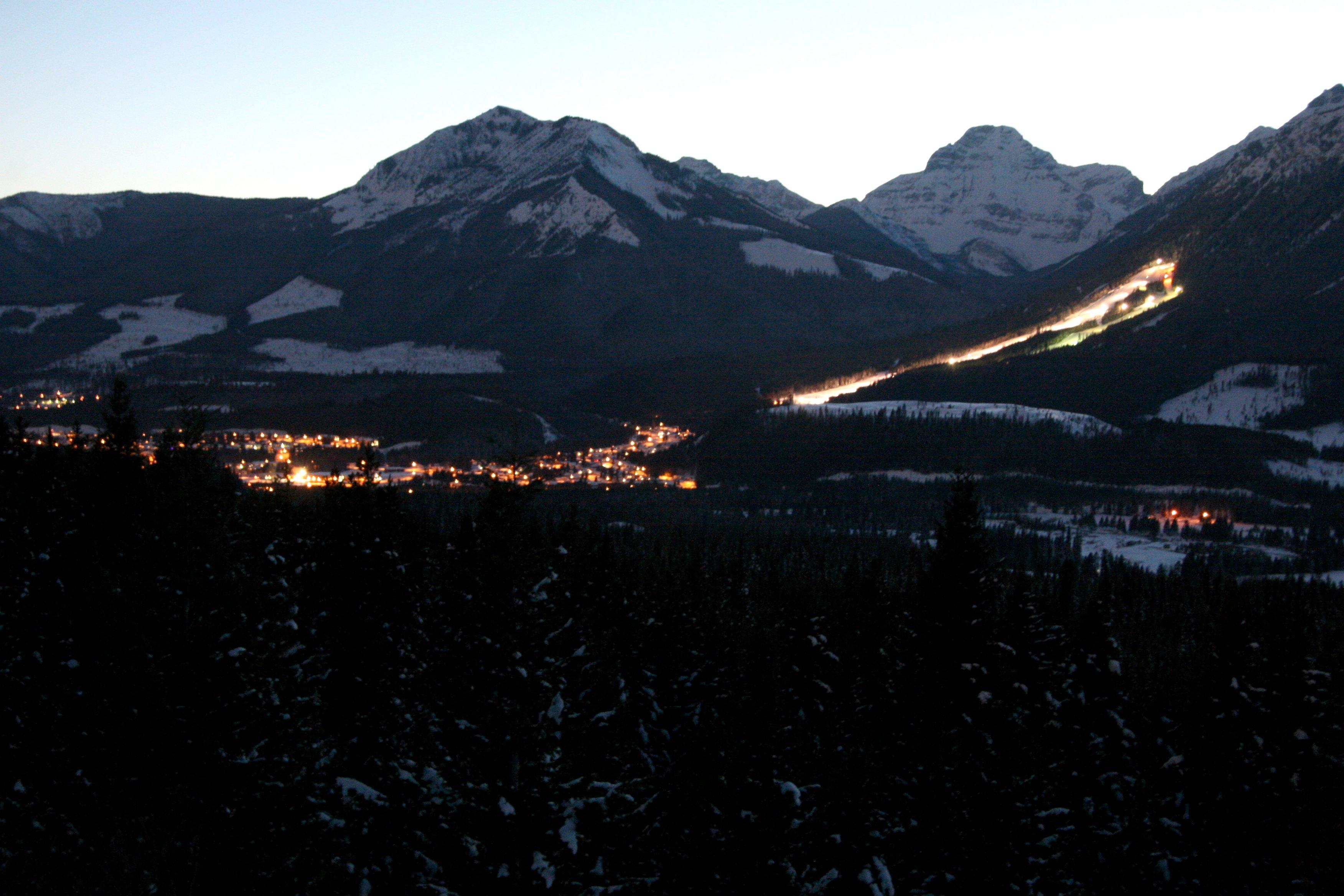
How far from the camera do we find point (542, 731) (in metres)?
30.6

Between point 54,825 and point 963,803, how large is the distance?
23.0 meters

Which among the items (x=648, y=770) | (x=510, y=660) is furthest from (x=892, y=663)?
(x=510, y=660)

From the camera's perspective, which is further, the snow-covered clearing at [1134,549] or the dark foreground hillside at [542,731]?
the snow-covered clearing at [1134,549]

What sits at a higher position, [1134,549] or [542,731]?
[542,731]

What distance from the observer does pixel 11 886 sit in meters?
21.0

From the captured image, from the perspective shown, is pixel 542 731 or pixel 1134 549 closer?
pixel 542 731

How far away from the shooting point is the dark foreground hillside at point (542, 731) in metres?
30.7

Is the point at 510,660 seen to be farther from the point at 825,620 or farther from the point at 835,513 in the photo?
the point at 835,513

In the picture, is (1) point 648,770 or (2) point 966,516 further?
(1) point 648,770

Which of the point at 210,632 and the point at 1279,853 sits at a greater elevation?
the point at 210,632

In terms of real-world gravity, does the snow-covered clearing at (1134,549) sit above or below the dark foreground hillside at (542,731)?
below

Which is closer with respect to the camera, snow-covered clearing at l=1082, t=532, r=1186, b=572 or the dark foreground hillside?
the dark foreground hillside

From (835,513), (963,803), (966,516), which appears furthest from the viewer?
(835,513)

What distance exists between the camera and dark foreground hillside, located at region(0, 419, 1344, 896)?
3067 centimetres
